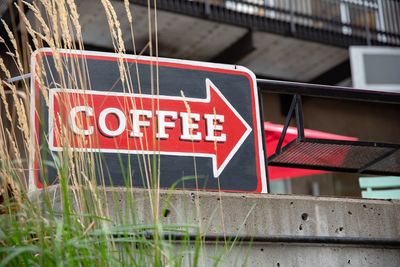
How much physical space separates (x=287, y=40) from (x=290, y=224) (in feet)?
22.5

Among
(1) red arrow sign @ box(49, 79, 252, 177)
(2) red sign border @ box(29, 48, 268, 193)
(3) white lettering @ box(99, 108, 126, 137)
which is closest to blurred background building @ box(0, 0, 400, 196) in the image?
Answer: (2) red sign border @ box(29, 48, 268, 193)

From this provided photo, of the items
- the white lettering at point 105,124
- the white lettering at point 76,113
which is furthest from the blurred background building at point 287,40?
the white lettering at point 76,113

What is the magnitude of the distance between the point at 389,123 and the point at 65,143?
9.50 m

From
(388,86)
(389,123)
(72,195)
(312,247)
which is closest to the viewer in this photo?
(72,195)

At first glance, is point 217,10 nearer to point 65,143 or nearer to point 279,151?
point 279,151

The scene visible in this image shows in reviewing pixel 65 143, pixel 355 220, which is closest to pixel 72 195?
pixel 65 143

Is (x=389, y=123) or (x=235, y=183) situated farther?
(x=389, y=123)

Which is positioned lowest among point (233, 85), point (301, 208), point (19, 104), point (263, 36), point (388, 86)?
point (301, 208)

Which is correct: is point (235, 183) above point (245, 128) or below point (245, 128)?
below

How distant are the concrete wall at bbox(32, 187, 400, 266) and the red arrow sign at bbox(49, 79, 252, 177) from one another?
20 cm

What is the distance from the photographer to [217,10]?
349 inches

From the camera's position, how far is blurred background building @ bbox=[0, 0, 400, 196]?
8.71 m

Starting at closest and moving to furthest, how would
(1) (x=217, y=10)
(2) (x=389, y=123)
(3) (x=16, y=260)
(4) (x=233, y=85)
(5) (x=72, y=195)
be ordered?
(3) (x=16, y=260) → (5) (x=72, y=195) → (4) (x=233, y=85) → (1) (x=217, y=10) → (2) (x=389, y=123)

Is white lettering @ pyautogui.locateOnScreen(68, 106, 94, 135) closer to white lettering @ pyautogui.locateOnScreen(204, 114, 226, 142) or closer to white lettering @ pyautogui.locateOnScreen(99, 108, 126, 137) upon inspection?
white lettering @ pyautogui.locateOnScreen(99, 108, 126, 137)
